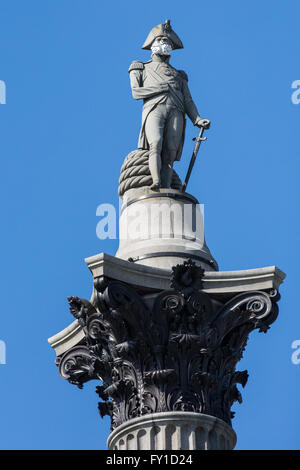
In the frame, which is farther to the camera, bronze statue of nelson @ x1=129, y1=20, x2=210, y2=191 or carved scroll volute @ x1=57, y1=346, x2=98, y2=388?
bronze statue of nelson @ x1=129, y1=20, x2=210, y2=191

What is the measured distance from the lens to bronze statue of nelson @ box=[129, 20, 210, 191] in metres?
33.0

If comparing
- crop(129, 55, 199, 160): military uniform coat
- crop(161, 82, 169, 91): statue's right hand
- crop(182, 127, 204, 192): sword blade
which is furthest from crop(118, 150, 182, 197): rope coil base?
crop(161, 82, 169, 91): statue's right hand

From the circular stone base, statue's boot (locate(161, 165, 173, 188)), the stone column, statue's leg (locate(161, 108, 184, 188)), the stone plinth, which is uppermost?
statue's leg (locate(161, 108, 184, 188))

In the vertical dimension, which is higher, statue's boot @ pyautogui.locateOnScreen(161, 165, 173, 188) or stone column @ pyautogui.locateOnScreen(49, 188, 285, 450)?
statue's boot @ pyautogui.locateOnScreen(161, 165, 173, 188)

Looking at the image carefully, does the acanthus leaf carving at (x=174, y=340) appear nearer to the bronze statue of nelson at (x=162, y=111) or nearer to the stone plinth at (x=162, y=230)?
the stone plinth at (x=162, y=230)

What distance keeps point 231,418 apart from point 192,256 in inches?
148

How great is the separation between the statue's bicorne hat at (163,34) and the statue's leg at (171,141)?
2.24 m

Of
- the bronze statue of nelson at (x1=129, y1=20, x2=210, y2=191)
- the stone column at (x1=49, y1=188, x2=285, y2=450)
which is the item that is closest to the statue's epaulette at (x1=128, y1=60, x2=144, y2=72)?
the bronze statue of nelson at (x1=129, y1=20, x2=210, y2=191)

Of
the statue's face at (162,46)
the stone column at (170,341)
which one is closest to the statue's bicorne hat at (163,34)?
the statue's face at (162,46)

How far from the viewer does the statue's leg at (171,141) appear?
109 feet

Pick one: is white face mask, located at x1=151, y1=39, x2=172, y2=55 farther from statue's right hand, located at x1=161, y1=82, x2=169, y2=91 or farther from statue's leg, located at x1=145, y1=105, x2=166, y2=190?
statue's leg, located at x1=145, y1=105, x2=166, y2=190

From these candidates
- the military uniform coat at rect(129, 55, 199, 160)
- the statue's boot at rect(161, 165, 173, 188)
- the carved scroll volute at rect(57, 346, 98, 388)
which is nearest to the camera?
the carved scroll volute at rect(57, 346, 98, 388)

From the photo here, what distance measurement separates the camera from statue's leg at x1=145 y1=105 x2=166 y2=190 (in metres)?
32.7

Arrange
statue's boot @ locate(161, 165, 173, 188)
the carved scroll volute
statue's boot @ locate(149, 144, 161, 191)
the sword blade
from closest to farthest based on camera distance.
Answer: the carved scroll volute
the sword blade
statue's boot @ locate(149, 144, 161, 191)
statue's boot @ locate(161, 165, 173, 188)
